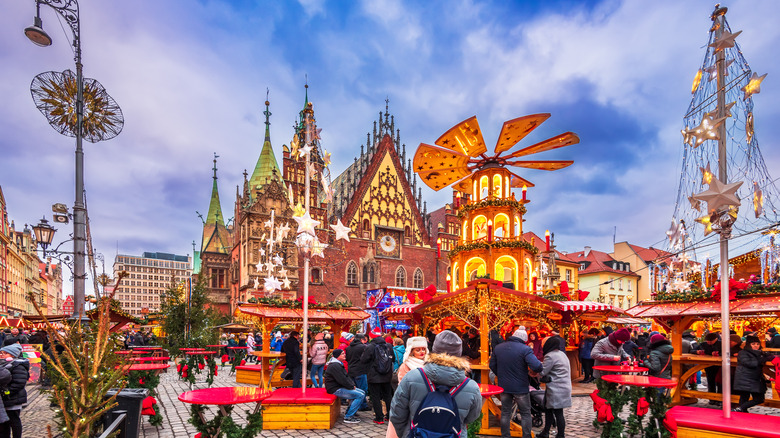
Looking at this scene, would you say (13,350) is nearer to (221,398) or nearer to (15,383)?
(15,383)

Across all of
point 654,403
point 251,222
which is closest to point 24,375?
point 654,403

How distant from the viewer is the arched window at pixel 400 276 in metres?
39.5

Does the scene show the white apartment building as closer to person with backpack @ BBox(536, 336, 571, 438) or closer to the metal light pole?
the metal light pole

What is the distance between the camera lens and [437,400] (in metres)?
3.34

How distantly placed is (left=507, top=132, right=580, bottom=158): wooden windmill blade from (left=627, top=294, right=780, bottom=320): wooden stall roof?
6093 millimetres

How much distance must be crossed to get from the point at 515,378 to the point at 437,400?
3202mm

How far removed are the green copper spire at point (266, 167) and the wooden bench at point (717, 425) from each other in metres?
35.1

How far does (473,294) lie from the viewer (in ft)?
32.2

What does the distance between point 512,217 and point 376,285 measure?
24.1 m

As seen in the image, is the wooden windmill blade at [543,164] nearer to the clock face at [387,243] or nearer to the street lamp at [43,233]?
the street lamp at [43,233]

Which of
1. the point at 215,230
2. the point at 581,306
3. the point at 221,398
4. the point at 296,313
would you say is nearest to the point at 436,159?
the point at 581,306

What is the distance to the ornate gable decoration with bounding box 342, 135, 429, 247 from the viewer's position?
128 feet

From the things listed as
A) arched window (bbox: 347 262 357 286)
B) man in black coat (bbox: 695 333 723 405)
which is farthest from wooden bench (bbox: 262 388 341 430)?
arched window (bbox: 347 262 357 286)

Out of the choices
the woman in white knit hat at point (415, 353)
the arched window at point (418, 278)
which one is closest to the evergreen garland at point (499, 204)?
the woman in white knit hat at point (415, 353)
